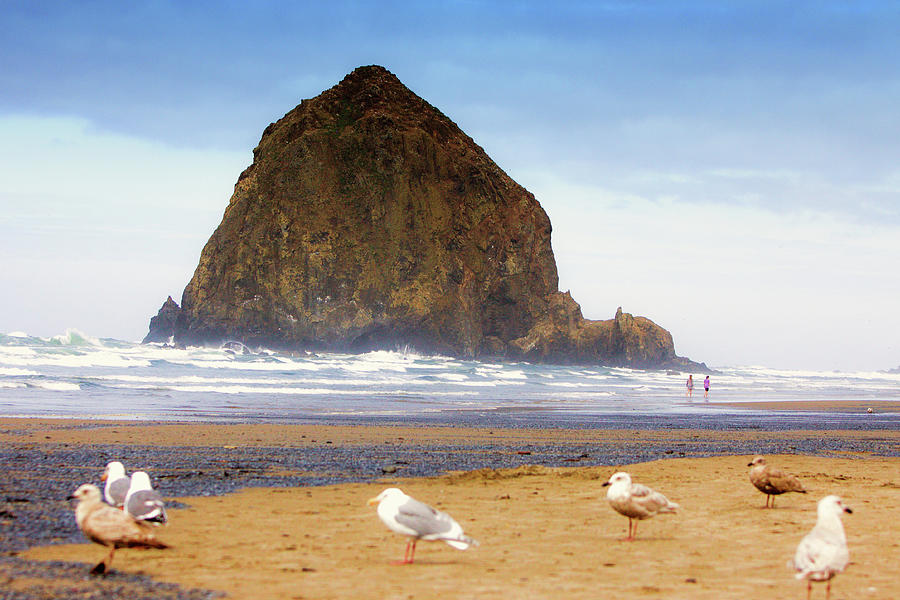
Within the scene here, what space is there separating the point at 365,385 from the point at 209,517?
121 feet

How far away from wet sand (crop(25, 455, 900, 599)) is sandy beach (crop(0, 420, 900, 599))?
0.02 metres

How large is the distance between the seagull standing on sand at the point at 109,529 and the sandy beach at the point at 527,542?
0.68ft

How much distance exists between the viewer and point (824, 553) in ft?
18.6

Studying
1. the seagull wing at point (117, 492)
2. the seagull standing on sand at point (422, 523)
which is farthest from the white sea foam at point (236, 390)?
the seagull standing on sand at point (422, 523)

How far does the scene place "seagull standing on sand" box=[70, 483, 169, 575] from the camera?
638cm

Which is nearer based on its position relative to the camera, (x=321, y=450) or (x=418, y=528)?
(x=418, y=528)

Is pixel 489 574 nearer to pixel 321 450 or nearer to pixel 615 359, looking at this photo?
pixel 321 450

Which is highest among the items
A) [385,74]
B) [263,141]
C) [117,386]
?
[385,74]

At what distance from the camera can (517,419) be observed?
27.4m

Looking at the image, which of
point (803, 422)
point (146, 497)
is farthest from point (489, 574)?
point (803, 422)

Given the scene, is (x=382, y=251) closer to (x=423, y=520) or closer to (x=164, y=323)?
(x=164, y=323)

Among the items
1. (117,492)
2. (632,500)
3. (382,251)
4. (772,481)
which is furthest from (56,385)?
(382,251)

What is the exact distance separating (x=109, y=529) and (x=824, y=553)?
4881 mm

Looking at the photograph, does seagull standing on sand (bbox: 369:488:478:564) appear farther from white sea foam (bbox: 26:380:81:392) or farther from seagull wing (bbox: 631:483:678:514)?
white sea foam (bbox: 26:380:81:392)
